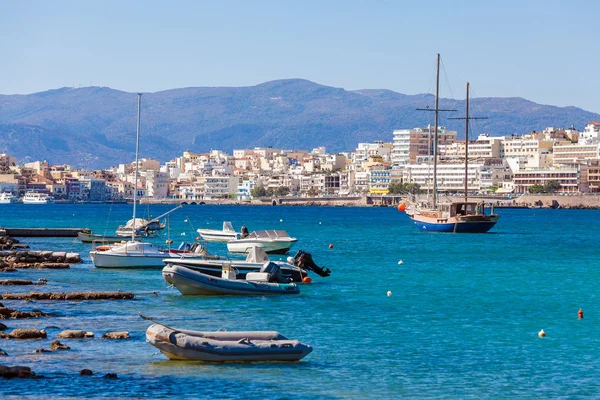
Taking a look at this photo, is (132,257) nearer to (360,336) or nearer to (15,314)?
(15,314)

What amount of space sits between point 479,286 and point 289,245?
16.5 m

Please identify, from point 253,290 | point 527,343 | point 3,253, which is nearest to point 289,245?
point 3,253

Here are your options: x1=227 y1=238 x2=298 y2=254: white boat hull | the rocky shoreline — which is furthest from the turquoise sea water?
x1=227 y1=238 x2=298 y2=254: white boat hull

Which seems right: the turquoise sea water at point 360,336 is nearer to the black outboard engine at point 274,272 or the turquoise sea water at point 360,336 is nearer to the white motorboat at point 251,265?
the white motorboat at point 251,265

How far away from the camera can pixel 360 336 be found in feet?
89.5

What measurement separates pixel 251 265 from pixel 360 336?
11.0 meters

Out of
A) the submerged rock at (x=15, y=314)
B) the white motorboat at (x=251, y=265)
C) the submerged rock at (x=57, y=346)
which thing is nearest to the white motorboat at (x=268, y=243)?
the white motorboat at (x=251, y=265)

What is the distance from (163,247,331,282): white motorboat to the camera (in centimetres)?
3728

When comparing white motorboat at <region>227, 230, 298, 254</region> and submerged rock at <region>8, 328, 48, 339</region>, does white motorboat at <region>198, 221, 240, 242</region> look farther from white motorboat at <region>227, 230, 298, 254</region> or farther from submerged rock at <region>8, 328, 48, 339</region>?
submerged rock at <region>8, 328, 48, 339</region>

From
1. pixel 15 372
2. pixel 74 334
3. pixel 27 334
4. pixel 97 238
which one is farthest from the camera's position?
pixel 97 238

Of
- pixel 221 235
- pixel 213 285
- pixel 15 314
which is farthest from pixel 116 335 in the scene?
pixel 221 235

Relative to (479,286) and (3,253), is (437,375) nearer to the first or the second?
(479,286)

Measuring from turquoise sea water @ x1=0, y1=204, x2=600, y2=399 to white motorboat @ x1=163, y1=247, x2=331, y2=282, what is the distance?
908mm

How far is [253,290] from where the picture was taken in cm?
3453
